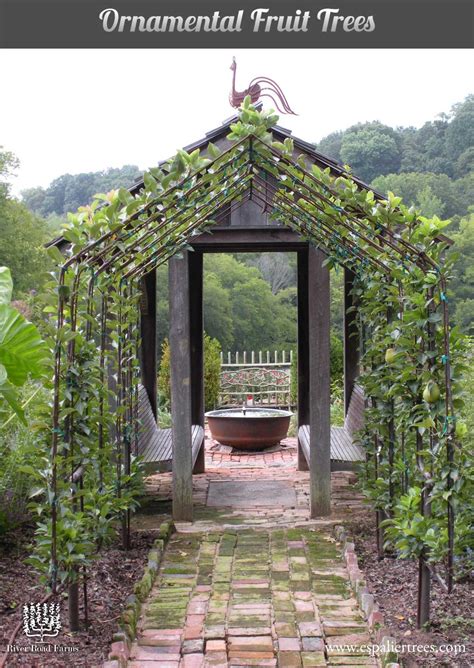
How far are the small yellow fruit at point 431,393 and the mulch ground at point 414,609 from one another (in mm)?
1179

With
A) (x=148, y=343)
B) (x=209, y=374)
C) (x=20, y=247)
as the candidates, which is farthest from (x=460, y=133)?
(x=148, y=343)

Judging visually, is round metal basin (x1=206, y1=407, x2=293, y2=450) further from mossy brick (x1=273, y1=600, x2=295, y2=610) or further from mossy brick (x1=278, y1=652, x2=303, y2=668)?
mossy brick (x1=278, y1=652, x2=303, y2=668)

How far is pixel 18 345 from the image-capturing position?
13.9ft

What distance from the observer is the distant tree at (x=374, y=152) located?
28.7 metres

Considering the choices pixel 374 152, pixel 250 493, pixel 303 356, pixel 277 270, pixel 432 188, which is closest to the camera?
pixel 250 493

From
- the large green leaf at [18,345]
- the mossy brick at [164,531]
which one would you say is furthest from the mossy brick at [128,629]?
the mossy brick at [164,531]

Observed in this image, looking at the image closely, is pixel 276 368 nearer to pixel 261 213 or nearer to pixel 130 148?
pixel 261 213

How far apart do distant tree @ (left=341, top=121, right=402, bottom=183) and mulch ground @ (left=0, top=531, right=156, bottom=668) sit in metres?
25.2

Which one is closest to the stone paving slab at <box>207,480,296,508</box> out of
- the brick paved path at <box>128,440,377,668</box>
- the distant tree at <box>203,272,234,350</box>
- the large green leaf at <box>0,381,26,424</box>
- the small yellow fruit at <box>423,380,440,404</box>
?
the brick paved path at <box>128,440,377,668</box>

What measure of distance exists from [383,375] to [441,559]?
1422mm

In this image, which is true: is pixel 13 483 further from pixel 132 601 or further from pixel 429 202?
pixel 429 202

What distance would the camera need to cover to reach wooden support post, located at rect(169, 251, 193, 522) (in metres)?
6.38
